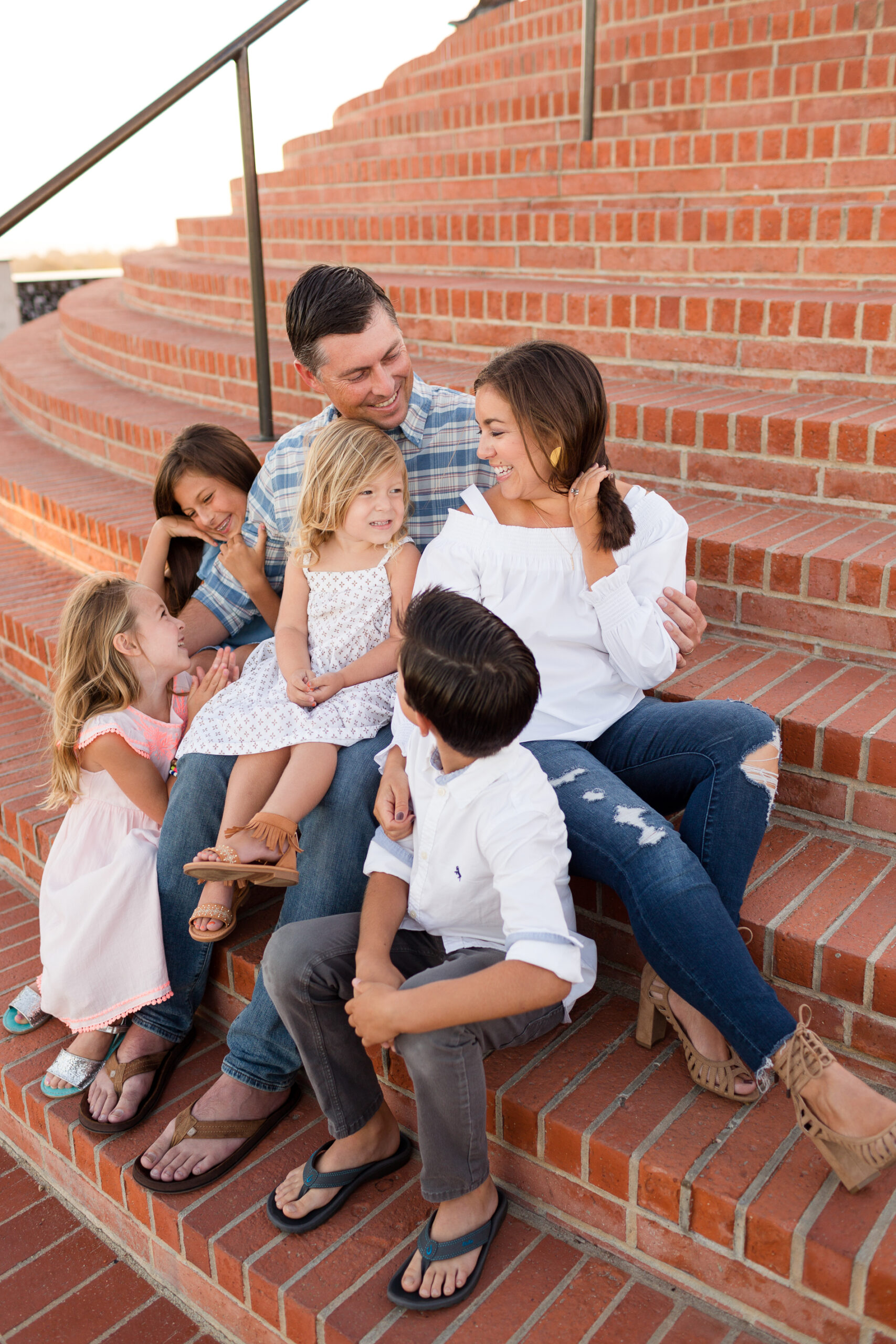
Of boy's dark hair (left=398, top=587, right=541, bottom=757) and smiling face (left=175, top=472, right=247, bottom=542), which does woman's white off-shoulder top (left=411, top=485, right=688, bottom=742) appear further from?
smiling face (left=175, top=472, right=247, bottom=542)

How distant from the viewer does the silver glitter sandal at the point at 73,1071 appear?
201 cm

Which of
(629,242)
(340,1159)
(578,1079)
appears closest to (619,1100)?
(578,1079)

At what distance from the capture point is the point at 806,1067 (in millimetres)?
1395

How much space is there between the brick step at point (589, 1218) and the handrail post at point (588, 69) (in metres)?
3.64

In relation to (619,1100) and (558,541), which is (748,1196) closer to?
(619,1100)

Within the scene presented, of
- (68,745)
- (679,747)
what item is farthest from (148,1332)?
(679,747)

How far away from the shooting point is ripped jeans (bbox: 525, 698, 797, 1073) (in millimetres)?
1472

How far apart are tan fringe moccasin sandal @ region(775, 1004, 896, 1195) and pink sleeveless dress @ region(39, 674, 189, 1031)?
1.17m

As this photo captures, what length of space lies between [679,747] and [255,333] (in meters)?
2.45

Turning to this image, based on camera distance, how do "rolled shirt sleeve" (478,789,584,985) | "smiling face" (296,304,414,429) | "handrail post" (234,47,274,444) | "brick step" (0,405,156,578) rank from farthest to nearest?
"brick step" (0,405,156,578)
"handrail post" (234,47,274,444)
"smiling face" (296,304,414,429)
"rolled shirt sleeve" (478,789,584,985)

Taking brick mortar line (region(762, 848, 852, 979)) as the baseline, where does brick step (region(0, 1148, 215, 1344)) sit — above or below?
below

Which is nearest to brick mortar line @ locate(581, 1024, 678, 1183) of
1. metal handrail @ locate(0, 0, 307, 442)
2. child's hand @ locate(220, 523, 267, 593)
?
child's hand @ locate(220, 523, 267, 593)

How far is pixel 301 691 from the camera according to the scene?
2.04m

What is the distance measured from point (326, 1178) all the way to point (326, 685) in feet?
2.87
